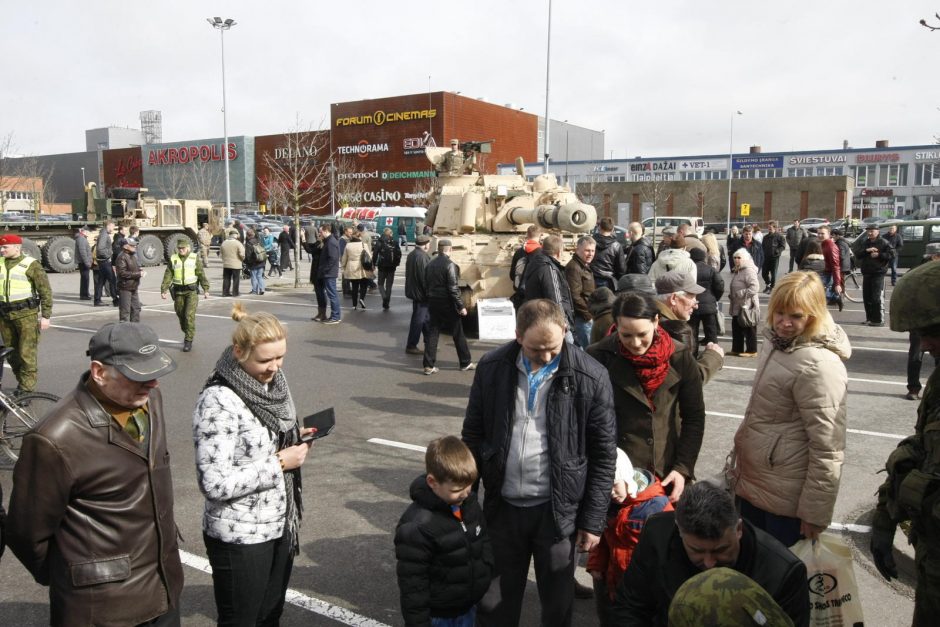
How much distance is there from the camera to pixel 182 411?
8.27 metres

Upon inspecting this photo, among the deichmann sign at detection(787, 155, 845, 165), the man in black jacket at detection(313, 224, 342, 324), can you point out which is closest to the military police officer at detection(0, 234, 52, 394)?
the man in black jacket at detection(313, 224, 342, 324)

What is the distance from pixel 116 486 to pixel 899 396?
28.8 ft

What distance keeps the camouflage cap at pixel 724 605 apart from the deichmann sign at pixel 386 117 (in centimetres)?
5598

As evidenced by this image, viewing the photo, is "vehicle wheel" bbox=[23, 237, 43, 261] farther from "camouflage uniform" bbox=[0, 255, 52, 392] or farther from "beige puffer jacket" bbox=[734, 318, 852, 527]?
"beige puffer jacket" bbox=[734, 318, 852, 527]

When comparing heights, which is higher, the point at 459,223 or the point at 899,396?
the point at 459,223

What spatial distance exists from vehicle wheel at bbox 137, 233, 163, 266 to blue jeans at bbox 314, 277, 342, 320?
48.9ft

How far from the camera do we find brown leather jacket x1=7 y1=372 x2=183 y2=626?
103 inches

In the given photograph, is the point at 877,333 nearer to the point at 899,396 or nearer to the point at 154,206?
the point at 899,396

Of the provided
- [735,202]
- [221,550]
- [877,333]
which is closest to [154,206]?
[877,333]

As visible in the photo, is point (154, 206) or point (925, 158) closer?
point (154, 206)

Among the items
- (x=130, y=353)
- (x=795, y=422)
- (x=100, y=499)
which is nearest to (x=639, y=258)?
(x=795, y=422)

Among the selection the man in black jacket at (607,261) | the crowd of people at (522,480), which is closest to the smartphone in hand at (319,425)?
the crowd of people at (522,480)

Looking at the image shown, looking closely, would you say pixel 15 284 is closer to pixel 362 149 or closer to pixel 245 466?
pixel 245 466

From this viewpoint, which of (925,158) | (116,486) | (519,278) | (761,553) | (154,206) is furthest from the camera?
(925,158)
